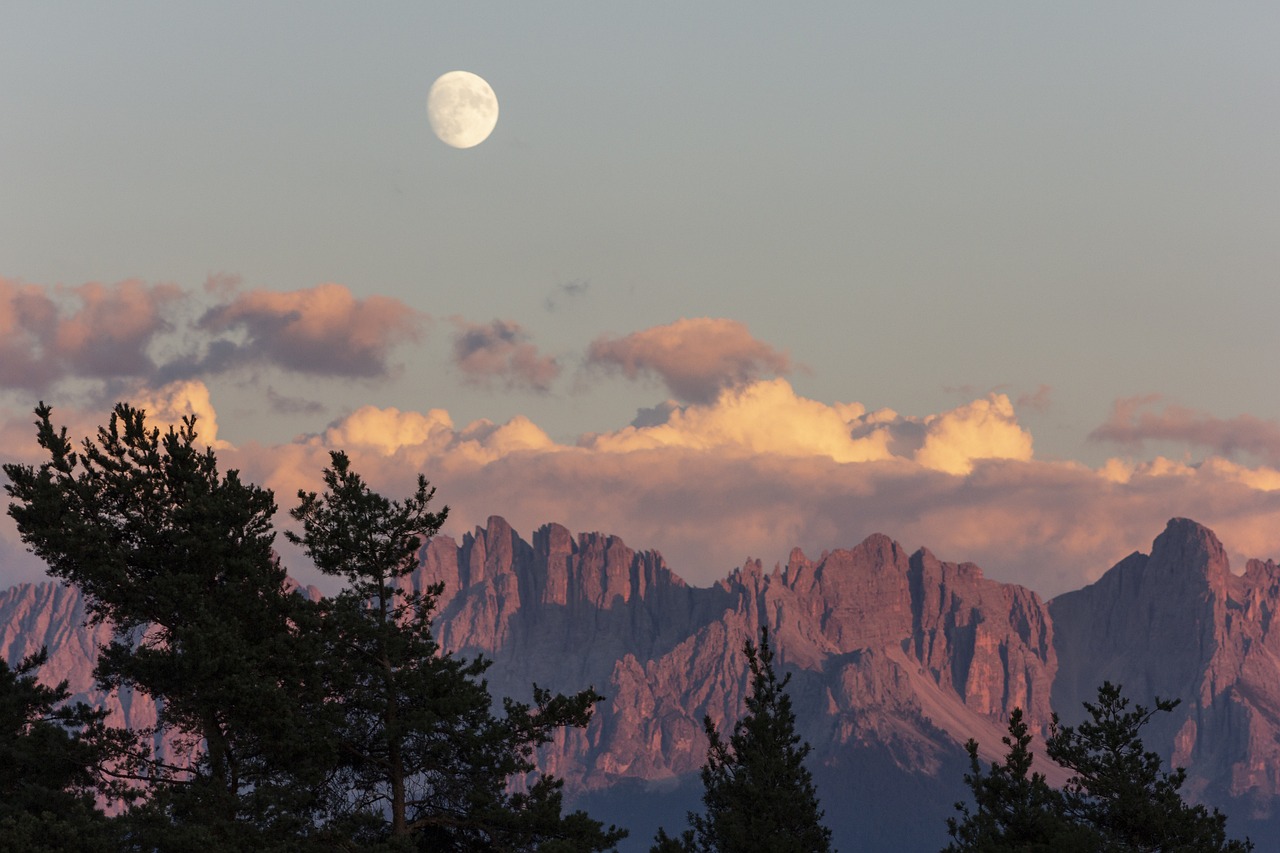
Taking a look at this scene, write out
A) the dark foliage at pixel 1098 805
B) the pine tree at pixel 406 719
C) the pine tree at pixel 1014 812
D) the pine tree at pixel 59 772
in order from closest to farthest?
1. the pine tree at pixel 59 772
2. the pine tree at pixel 406 719
3. the dark foliage at pixel 1098 805
4. the pine tree at pixel 1014 812

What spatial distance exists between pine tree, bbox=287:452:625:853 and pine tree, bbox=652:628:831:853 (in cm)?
1268

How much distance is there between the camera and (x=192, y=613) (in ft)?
176

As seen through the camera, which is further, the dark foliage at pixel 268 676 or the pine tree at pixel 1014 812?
the pine tree at pixel 1014 812

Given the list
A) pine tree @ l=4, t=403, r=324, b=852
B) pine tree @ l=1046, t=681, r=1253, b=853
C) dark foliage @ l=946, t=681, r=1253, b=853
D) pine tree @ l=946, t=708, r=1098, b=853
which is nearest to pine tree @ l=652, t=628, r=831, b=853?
pine tree @ l=946, t=708, r=1098, b=853

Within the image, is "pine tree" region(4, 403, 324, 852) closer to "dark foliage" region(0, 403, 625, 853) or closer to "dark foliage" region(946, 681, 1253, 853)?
"dark foliage" region(0, 403, 625, 853)

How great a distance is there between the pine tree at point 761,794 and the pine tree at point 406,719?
41.6 feet

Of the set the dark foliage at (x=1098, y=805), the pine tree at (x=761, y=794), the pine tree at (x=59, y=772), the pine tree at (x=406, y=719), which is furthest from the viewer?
the pine tree at (x=761, y=794)

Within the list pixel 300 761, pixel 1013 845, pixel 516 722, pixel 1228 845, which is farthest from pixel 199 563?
pixel 1228 845

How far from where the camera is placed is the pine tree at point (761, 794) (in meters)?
69.2

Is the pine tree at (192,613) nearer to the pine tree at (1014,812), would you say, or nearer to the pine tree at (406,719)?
the pine tree at (406,719)

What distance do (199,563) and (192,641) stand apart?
4.50 m

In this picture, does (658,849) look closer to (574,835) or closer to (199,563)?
(574,835)

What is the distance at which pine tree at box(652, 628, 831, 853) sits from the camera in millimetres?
69250

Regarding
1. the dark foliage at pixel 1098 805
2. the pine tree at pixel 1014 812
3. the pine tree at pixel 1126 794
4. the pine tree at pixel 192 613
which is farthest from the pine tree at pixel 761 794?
the pine tree at pixel 192 613
